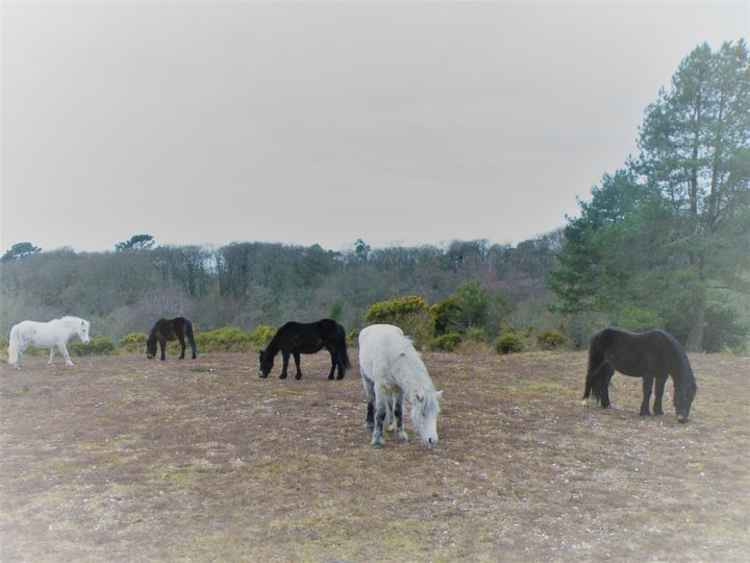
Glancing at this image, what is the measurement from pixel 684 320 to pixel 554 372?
8.39 metres

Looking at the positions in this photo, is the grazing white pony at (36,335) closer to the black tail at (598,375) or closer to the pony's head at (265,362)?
the pony's head at (265,362)

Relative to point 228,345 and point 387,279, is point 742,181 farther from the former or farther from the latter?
point 387,279

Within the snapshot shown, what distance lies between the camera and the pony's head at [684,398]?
873 cm

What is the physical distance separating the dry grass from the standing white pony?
385 millimetres

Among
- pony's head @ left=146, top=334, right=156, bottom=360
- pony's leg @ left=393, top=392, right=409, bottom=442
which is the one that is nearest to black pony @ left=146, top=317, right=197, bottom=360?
pony's head @ left=146, top=334, right=156, bottom=360

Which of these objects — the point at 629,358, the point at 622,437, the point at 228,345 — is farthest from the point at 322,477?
the point at 228,345

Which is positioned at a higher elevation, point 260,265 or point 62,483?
point 260,265

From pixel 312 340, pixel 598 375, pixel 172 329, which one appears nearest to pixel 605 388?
pixel 598 375

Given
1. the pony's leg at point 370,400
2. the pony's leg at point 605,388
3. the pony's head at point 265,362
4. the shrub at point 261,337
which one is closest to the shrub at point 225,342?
the shrub at point 261,337

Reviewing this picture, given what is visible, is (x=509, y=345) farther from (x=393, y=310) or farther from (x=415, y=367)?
(x=415, y=367)

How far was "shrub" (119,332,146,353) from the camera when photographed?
20.1 metres

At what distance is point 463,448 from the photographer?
748 cm

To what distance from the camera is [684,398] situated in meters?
8.77

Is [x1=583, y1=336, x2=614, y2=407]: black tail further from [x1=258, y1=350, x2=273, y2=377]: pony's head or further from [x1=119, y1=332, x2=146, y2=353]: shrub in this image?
[x1=119, y1=332, x2=146, y2=353]: shrub
